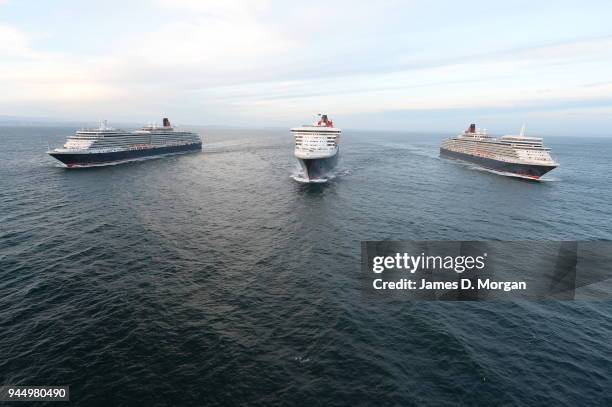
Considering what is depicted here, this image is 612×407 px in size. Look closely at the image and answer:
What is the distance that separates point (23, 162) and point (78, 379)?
134372 mm

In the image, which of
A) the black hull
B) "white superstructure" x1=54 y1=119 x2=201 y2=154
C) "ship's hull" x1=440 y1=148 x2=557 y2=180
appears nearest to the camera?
the black hull

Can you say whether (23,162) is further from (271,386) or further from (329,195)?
(271,386)

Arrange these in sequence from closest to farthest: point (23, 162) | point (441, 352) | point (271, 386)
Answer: point (271, 386), point (441, 352), point (23, 162)

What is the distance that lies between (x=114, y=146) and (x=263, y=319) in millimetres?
135010

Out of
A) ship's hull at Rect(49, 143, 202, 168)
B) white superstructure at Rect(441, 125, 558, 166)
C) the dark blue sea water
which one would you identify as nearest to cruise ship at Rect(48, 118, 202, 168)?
ship's hull at Rect(49, 143, 202, 168)

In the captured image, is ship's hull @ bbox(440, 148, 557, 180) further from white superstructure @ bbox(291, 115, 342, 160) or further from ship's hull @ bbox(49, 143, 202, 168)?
ship's hull @ bbox(49, 143, 202, 168)

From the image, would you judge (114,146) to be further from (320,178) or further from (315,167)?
(320,178)

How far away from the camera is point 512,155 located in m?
118

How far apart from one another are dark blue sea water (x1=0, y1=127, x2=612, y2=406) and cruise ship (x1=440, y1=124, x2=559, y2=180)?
4740 cm

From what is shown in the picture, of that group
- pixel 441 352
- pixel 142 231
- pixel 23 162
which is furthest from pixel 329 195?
pixel 23 162

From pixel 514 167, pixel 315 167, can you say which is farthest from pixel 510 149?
pixel 315 167

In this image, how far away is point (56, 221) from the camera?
5525 centimetres

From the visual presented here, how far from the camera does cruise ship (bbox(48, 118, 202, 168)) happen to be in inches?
4400

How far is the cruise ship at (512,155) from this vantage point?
105 metres
